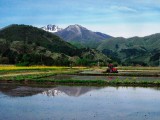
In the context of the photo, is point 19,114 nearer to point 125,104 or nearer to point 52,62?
point 125,104

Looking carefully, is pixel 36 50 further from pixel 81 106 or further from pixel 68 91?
pixel 81 106

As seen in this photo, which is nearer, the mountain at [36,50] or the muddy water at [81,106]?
the muddy water at [81,106]

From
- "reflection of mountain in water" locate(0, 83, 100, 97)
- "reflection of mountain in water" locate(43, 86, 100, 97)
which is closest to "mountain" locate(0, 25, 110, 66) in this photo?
"reflection of mountain in water" locate(0, 83, 100, 97)

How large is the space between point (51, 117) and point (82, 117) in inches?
59.8

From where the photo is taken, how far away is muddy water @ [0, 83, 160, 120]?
17.3 m

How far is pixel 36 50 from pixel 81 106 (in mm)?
108123

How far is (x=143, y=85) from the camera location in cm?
3444

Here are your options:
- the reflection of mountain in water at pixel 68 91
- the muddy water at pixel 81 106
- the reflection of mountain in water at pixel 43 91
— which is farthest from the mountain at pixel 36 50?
the muddy water at pixel 81 106

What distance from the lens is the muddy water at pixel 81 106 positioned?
1733 cm

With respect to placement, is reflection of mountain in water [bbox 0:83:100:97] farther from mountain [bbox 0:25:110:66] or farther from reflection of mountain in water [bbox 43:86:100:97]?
mountain [bbox 0:25:110:66]

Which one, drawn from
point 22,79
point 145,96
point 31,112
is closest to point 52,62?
point 22,79

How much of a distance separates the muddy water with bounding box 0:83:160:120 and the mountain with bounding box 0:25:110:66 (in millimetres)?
59810

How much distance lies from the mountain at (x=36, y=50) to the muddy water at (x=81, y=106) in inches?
2355

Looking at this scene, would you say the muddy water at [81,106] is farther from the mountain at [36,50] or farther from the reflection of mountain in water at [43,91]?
the mountain at [36,50]
